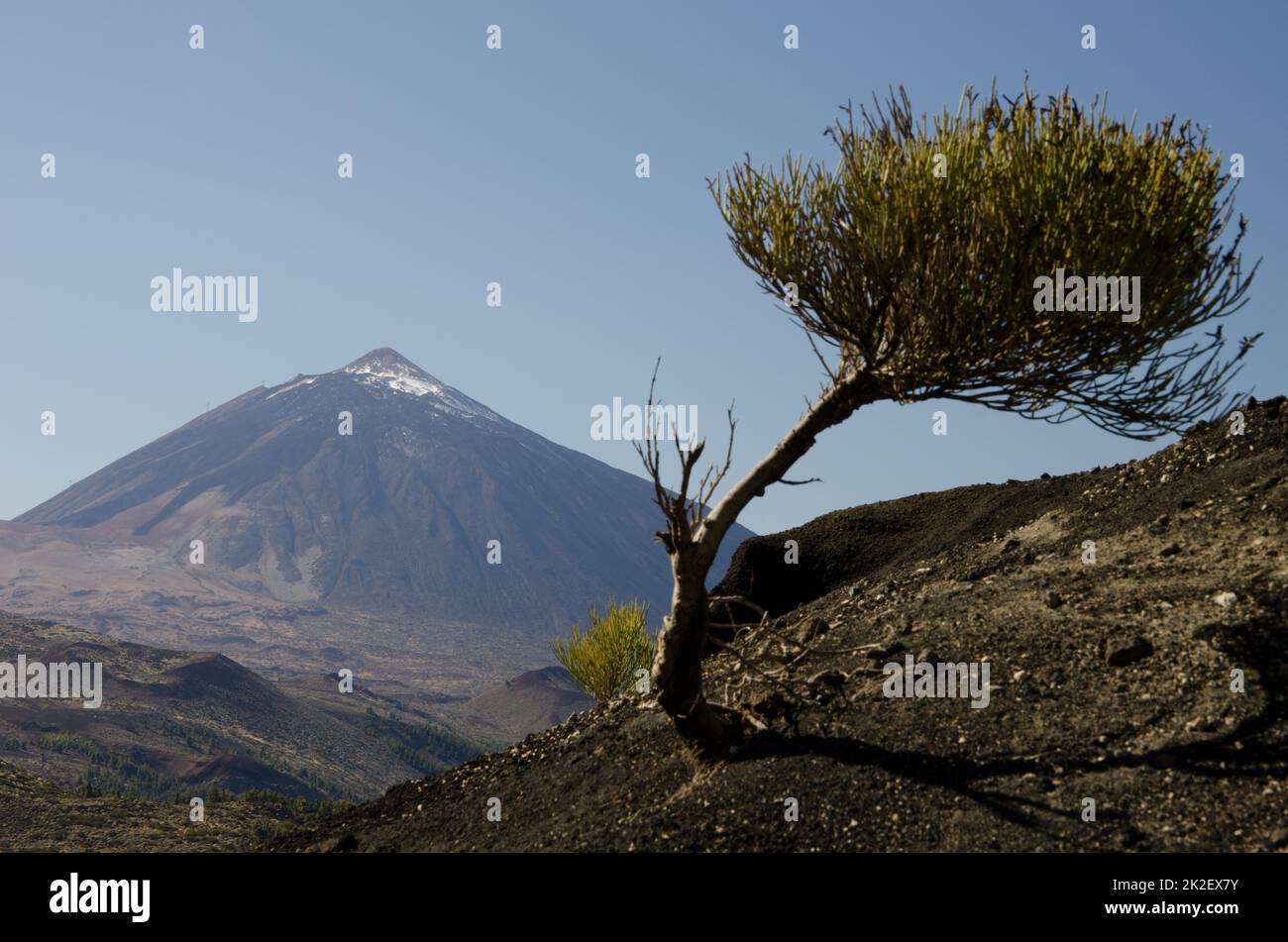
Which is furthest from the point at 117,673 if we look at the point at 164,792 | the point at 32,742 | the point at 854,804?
the point at 854,804

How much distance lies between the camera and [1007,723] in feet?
33.0

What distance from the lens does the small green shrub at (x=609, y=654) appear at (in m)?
16.8

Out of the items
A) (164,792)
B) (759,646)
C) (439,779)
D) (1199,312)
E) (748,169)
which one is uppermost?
(748,169)

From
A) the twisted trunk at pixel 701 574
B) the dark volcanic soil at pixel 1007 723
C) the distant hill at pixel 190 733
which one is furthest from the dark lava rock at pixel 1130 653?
the distant hill at pixel 190 733

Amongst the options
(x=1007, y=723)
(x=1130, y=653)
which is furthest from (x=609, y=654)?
(x=1130, y=653)

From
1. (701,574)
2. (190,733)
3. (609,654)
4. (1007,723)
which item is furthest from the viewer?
(190,733)

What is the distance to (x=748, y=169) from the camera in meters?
10.9

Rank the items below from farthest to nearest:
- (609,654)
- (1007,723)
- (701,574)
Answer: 1. (609,654)
2. (701,574)
3. (1007,723)

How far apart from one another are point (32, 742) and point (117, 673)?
22.4 meters

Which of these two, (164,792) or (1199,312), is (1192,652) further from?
(164,792)

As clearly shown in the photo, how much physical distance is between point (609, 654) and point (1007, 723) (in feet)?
24.8

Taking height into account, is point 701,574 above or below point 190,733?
above

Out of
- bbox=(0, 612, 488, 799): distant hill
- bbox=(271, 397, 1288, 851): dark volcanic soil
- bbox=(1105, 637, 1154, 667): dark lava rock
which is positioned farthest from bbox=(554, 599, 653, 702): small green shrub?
bbox=(0, 612, 488, 799): distant hill

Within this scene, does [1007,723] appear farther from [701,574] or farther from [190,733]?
[190,733]
